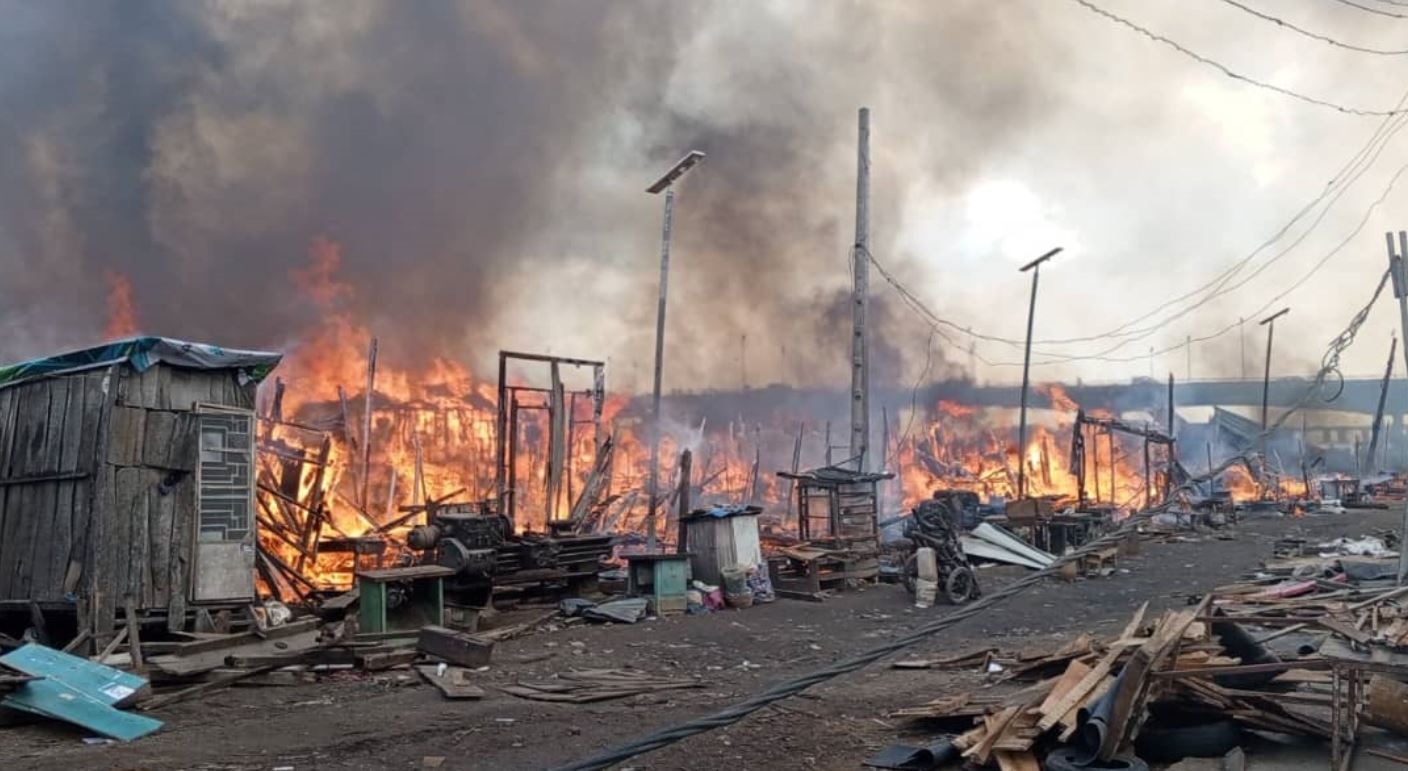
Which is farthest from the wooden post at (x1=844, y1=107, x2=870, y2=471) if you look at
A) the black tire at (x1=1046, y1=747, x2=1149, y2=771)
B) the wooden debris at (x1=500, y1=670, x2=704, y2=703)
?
the black tire at (x1=1046, y1=747, x2=1149, y2=771)

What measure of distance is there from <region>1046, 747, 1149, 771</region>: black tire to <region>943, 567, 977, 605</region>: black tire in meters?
9.22

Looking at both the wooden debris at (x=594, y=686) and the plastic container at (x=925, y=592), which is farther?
the plastic container at (x=925, y=592)

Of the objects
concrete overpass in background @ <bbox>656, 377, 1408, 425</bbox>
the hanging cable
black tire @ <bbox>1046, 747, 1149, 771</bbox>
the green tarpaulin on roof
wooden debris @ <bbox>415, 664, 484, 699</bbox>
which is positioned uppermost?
concrete overpass in background @ <bbox>656, 377, 1408, 425</bbox>

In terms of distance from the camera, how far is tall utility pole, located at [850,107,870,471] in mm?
20547

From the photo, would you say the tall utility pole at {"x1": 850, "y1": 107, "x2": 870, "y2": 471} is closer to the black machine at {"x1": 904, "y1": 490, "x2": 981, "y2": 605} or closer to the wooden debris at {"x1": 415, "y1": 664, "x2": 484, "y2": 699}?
the black machine at {"x1": 904, "y1": 490, "x2": 981, "y2": 605}

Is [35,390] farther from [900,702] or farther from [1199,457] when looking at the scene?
[1199,457]

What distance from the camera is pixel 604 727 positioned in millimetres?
7699

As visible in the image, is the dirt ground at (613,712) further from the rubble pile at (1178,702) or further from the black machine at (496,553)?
the black machine at (496,553)

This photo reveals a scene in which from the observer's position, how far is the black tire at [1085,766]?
214 inches

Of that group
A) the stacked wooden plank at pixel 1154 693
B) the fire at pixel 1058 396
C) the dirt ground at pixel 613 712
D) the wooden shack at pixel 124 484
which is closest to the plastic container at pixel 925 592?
the dirt ground at pixel 613 712

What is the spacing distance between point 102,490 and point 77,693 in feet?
10.8

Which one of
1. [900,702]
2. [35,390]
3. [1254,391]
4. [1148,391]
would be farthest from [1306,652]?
[1254,391]

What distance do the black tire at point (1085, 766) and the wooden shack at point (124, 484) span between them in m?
9.72

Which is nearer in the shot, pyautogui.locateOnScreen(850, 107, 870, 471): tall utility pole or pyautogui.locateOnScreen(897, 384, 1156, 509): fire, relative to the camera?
pyautogui.locateOnScreen(850, 107, 870, 471): tall utility pole
